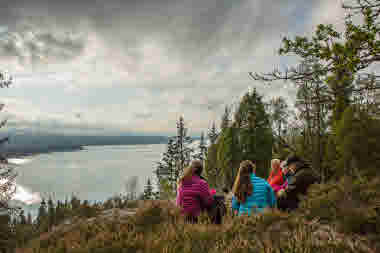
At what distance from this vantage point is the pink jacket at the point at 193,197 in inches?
156

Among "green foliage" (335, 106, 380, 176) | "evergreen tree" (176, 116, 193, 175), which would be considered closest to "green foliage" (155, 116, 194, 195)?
"evergreen tree" (176, 116, 193, 175)

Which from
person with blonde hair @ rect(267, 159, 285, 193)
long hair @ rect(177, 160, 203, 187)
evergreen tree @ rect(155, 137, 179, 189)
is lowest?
evergreen tree @ rect(155, 137, 179, 189)

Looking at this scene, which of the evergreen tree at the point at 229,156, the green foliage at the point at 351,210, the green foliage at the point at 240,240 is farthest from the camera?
the evergreen tree at the point at 229,156

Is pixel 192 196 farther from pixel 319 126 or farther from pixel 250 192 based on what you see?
pixel 319 126

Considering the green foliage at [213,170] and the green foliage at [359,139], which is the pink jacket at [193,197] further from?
the green foliage at [213,170]

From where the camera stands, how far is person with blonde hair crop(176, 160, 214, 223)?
155 inches

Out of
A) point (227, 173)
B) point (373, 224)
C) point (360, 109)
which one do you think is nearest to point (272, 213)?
point (373, 224)

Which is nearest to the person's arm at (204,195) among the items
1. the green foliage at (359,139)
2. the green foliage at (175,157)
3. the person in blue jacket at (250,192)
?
the person in blue jacket at (250,192)

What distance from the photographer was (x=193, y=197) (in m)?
4.00

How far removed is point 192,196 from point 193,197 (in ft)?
0.10

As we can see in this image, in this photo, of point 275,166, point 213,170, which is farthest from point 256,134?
point 275,166

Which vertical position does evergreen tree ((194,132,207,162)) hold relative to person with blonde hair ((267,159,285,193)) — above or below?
below

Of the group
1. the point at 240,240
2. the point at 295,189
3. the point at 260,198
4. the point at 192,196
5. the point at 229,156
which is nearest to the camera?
the point at 240,240

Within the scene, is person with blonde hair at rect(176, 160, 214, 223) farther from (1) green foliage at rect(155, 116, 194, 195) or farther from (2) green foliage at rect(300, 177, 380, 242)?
(1) green foliage at rect(155, 116, 194, 195)
